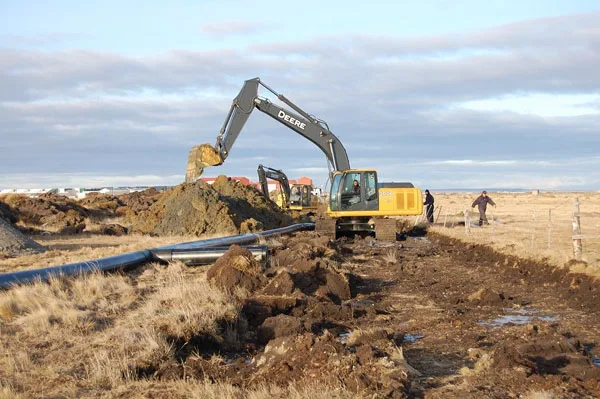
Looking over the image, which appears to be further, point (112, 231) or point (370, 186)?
point (112, 231)

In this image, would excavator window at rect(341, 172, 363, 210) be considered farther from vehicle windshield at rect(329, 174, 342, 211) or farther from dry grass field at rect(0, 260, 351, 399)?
dry grass field at rect(0, 260, 351, 399)

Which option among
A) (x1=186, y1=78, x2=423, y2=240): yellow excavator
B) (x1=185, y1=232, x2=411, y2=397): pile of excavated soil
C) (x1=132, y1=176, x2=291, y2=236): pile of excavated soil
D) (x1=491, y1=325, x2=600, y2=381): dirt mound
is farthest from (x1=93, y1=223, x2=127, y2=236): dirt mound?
(x1=491, y1=325, x2=600, y2=381): dirt mound

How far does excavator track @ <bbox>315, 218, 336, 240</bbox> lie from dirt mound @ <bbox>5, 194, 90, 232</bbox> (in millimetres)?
11273

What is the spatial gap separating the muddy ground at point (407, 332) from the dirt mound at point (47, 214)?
69.0 feet

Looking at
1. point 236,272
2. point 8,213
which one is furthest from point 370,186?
point 8,213

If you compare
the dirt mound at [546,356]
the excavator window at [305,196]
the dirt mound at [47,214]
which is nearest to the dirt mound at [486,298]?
the dirt mound at [546,356]

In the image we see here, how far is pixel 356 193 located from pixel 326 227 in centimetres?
196

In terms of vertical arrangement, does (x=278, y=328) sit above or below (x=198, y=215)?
below

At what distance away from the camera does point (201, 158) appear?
3134 cm

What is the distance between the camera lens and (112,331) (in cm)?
881

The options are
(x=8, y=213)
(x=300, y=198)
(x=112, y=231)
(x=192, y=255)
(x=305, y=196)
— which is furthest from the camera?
(x=305, y=196)

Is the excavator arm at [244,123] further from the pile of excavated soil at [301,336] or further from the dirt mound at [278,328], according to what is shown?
the dirt mound at [278,328]

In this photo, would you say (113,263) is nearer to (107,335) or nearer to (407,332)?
(107,335)

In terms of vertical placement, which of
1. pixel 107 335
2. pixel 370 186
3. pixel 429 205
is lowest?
pixel 107 335
